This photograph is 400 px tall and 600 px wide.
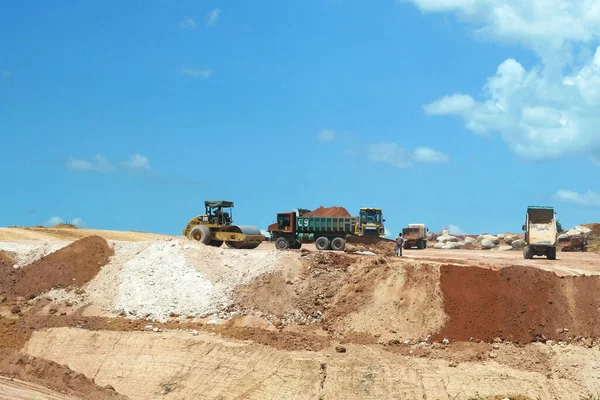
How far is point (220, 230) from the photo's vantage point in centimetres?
3622

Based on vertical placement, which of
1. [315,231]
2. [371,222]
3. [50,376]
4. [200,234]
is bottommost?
[50,376]

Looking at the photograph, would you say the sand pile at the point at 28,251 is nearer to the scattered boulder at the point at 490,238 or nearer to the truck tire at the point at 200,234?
the truck tire at the point at 200,234

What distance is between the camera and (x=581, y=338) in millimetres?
23578

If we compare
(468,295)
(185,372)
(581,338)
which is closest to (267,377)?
(185,372)

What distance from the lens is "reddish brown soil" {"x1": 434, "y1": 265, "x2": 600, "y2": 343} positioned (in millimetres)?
23984

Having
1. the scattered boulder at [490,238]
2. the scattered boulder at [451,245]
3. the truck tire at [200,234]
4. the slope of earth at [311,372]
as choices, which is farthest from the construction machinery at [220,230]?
the scattered boulder at [490,238]

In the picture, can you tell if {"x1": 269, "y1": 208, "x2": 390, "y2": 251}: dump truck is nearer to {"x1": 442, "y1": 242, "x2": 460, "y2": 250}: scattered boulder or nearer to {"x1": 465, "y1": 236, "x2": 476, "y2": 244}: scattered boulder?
{"x1": 442, "y1": 242, "x2": 460, "y2": 250}: scattered boulder

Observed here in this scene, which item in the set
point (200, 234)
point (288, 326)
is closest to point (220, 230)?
point (200, 234)

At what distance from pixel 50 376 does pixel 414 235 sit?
40.3 m

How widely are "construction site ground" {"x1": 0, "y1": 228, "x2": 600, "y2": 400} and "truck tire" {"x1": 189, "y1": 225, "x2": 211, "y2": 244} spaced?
355cm

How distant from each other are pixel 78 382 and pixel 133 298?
466 inches

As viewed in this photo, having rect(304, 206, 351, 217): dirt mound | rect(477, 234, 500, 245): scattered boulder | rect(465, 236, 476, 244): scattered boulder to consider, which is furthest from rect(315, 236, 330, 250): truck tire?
rect(465, 236, 476, 244): scattered boulder

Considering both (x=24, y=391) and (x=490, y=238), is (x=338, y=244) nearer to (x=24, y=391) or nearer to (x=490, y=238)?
(x=24, y=391)

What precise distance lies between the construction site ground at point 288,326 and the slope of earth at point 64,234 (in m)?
14.5
